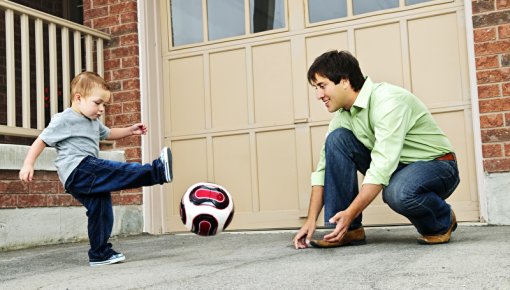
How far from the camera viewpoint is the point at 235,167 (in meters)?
5.03

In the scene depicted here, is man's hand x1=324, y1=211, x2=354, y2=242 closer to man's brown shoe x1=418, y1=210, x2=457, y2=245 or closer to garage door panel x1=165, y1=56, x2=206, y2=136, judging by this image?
man's brown shoe x1=418, y1=210, x2=457, y2=245

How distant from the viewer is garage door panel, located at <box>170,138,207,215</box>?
5.16 meters

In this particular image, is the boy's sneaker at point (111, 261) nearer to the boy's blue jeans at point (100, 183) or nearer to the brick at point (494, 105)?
the boy's blue jeans at point (100, 183)

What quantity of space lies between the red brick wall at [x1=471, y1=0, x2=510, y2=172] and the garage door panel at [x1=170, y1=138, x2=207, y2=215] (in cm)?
221

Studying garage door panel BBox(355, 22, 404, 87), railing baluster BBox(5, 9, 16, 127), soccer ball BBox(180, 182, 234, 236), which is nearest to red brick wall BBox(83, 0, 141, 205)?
railing baluster BBox(5, 9, 16, 127)

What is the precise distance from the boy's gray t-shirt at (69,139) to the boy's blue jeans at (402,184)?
1.26 meters

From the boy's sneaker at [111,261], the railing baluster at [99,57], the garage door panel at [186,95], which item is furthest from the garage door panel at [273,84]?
the boy's sneaker at [111,261]

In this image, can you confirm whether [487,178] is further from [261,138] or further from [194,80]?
[194,80]

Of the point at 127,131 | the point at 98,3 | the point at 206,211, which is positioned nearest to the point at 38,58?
the point at 98,3

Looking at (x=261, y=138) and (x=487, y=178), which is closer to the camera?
(x=487, y=178)

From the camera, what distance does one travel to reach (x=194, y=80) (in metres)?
5.27

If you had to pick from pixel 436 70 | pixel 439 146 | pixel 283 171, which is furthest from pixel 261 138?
pixel 439 146

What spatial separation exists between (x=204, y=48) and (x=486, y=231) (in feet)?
8.92

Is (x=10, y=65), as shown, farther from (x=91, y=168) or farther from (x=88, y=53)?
(x=91, y=168)
